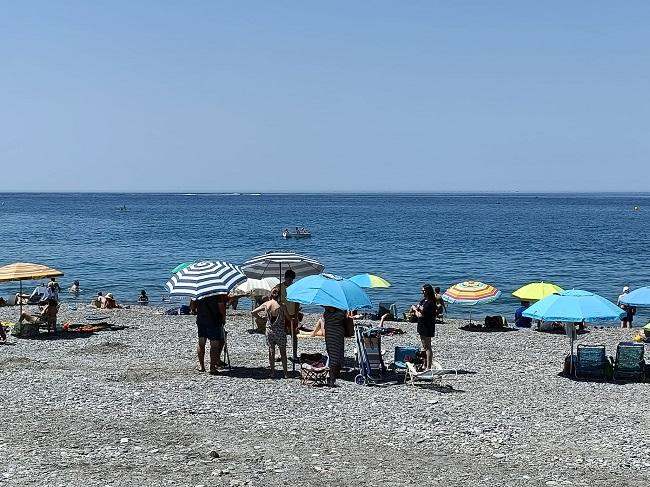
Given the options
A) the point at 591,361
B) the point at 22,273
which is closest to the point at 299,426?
the point at 591,361

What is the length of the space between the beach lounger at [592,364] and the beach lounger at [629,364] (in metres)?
0.23

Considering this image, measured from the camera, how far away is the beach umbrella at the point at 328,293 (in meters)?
15.2

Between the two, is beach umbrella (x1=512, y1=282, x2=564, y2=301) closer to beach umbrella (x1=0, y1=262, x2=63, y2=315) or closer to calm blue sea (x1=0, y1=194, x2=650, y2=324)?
calm blue sea (x1=0, y1=194, x2=650, y2=324)

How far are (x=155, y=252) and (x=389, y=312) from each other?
41.7 meters

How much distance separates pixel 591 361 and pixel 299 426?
750cm

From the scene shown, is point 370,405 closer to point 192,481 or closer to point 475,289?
point 192,481

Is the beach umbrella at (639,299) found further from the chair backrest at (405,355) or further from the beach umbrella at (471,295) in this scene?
the chair backrest at (405,355)

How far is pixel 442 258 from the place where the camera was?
204 feet

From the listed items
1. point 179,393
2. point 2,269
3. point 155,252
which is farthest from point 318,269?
point 155,252

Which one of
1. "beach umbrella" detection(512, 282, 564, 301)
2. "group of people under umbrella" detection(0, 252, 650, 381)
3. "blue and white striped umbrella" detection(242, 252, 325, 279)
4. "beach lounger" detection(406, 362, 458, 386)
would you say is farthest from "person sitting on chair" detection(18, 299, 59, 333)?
"beach umbrella" detection(512, 282, 564, 301)

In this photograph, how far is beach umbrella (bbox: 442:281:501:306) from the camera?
82.1ft

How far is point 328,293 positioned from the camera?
15.4 metres

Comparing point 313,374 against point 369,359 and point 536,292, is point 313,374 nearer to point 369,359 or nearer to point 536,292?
point 369,359

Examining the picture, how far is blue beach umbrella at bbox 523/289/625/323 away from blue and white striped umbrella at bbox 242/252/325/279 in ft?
17.3
